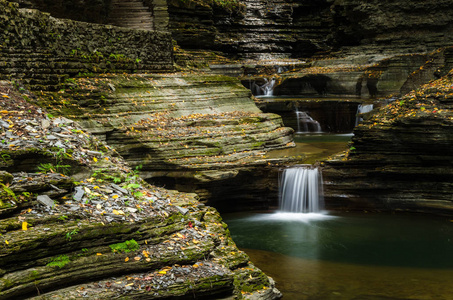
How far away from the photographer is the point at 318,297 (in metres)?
7.71

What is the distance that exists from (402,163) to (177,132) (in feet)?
18.7

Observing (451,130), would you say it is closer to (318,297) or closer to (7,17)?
(318,297)

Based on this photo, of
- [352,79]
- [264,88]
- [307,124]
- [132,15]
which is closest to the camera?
[307,124]

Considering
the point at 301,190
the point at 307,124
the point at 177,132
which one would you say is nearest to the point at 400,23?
the point at 307,124

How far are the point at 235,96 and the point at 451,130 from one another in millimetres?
6710

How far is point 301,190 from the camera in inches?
486

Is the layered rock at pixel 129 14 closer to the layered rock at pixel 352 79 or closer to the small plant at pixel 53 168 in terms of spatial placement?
the layered rock at pixel 352 79

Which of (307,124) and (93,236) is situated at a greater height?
(307,124)

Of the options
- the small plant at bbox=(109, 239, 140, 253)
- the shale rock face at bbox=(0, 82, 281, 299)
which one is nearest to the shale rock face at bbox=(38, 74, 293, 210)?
the shale rock face at bbox=(0, 82, 281, 299)

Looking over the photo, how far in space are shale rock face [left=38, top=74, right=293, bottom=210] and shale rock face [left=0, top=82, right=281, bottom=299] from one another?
377cm

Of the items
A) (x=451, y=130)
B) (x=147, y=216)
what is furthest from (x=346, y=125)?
(x=147, y=216)

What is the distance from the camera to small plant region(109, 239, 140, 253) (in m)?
5.82

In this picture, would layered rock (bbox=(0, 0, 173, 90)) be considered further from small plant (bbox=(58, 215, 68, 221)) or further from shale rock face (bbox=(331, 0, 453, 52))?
shale rock face (bbox=(331, 0, 453, 52))

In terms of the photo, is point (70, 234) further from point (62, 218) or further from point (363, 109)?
point (363, 109)
